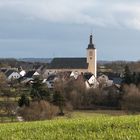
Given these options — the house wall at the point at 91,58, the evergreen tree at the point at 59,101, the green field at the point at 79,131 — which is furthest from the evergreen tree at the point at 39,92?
the house wall at the point at 91,58

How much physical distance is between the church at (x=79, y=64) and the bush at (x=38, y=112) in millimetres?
71102

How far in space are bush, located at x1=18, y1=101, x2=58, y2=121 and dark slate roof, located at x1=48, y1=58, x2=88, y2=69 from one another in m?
73.8

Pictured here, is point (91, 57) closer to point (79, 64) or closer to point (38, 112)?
point (79, 64)

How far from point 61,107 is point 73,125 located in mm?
37568

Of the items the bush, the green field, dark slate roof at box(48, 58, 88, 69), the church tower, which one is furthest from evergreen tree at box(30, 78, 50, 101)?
dark slate roof at box(48, 58, 88, 69)

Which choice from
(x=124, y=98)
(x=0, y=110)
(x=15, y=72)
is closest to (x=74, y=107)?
(x=124, y=98)

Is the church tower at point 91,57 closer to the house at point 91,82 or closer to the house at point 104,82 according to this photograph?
the house at point 91,82

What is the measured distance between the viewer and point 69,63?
389ft

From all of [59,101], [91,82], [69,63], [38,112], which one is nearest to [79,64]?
[69,63]

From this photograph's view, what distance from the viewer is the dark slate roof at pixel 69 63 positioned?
4567 inches

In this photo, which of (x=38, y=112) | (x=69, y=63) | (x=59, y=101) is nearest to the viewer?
(x=38, y=112)

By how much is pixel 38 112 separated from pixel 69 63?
80.7 meters

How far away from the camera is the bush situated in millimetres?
37206

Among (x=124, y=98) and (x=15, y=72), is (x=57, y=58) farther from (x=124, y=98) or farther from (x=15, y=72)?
(x=124, y=98)
